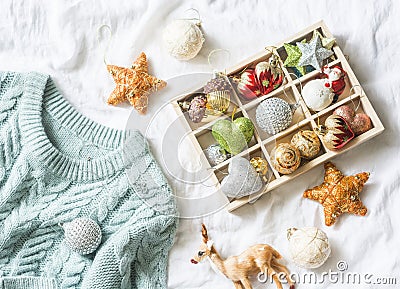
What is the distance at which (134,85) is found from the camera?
1.26 metres

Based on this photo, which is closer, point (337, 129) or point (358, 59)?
point (337, 129)

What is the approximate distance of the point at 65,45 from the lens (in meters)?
1.30

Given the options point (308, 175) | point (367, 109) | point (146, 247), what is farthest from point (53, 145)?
point (367, 109)

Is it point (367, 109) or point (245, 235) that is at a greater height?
point (367, 109)

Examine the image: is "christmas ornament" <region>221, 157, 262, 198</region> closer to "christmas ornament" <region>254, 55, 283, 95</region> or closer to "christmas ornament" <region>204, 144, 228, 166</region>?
"christmas ornament" <region>204, 144, 228, 166</region>

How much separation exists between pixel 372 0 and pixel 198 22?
0.38m

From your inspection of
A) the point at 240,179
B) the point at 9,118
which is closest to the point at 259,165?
the point at 240,179

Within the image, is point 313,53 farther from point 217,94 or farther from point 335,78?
point 217,94

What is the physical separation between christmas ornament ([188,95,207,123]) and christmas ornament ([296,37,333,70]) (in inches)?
8.5

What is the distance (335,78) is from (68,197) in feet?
1.97

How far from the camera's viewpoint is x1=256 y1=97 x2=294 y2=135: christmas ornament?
1213mm

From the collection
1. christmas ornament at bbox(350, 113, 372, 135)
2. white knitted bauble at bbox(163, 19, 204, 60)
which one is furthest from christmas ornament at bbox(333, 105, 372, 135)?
white knitted bauble at bbox(163, 19, 204, 60)

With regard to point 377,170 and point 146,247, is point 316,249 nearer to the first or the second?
point 377,170

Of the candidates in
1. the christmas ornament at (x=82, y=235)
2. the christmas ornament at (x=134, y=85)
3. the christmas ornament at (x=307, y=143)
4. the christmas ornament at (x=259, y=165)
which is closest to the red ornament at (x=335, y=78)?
the christmas ornament at (x=307, y=143)
